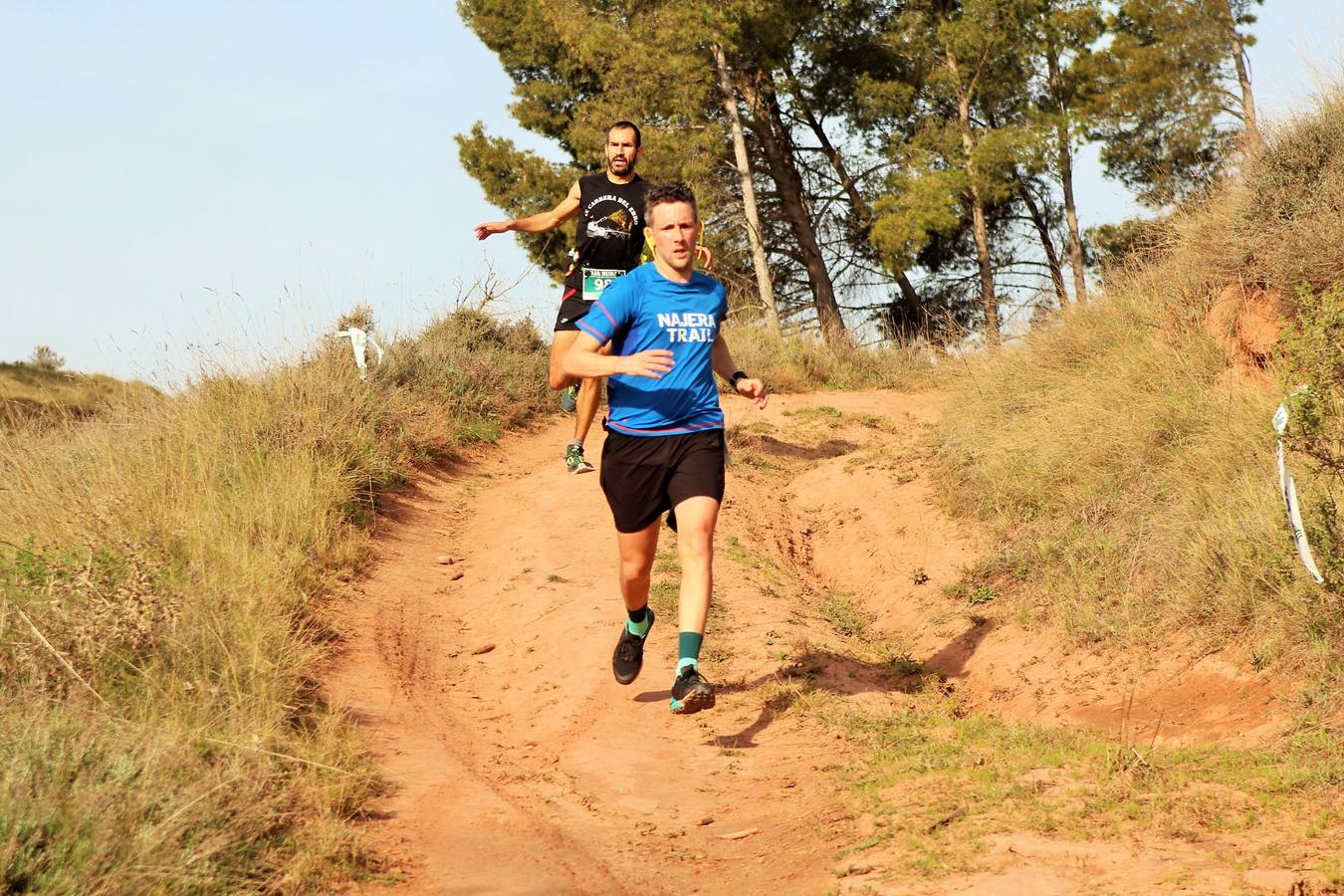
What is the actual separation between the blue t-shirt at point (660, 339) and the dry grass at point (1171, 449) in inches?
102

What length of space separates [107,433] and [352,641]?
3429 millimetres

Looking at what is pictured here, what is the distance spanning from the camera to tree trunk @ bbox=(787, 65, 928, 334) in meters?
22.4

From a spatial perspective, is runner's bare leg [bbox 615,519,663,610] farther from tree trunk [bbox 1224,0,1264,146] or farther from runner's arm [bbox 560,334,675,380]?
tree trunk [bbox 1224,0,1264,146]

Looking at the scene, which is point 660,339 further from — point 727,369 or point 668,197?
point 668,197

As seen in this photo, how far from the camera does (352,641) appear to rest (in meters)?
6.82

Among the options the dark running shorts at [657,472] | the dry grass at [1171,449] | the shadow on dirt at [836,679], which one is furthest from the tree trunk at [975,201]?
the dark running shorts at [657,472]

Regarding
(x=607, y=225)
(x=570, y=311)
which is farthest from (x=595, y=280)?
(x=607, y=225)

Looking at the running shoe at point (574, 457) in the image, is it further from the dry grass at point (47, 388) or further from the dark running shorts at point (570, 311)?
the dry grass at point (47, 388)

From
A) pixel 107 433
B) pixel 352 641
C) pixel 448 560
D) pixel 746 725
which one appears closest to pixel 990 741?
pixel 746 725

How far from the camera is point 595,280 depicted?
854 centimetres

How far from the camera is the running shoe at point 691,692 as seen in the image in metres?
5.31

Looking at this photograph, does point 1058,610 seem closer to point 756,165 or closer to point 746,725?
point 746,725

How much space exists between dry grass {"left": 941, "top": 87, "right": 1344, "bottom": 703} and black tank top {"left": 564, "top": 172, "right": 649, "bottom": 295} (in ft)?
9.48

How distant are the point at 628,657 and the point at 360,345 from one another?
6352mm
